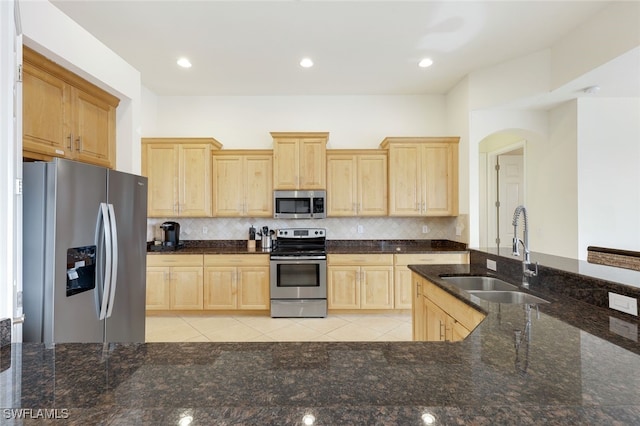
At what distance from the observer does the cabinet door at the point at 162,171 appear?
3.74m

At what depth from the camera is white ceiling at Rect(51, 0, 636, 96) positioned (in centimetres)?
244

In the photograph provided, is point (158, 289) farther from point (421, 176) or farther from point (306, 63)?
point (421, 176)

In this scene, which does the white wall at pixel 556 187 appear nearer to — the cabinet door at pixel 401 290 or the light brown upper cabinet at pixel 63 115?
the cabinet door at pixel 401 290

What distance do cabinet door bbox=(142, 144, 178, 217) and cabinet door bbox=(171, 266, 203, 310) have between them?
798mm

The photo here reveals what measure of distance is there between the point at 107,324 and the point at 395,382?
194cm

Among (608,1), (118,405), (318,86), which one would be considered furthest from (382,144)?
(118,405)

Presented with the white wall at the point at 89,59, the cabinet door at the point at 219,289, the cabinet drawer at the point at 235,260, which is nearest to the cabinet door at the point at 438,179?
the cabinet drawer at the point at 235,260

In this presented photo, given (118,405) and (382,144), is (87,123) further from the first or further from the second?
(382,144)

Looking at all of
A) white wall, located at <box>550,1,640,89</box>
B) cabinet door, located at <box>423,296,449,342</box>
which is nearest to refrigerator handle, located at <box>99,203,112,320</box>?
cabinet door, located at <box>423,296,449,342</box>

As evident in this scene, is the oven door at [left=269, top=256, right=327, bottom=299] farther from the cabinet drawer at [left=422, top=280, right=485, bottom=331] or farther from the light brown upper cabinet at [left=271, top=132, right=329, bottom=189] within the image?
the cabinet drawer at [left=422, top=280, right=485, bottom=331]

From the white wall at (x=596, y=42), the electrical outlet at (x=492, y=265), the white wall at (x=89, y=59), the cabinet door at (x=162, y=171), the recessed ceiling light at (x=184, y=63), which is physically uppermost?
the recessed ceiling light at (x=184, y=63)

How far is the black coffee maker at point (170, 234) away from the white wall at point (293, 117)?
138cm

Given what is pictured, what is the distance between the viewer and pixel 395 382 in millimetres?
664

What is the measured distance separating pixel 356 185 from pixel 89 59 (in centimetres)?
298
